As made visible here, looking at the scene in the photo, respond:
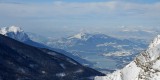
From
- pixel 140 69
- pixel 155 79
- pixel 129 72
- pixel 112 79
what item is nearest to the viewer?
pixel 155 79

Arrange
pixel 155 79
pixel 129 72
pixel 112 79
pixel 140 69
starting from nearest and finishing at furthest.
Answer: pixel 155 79
pixel 140 69
pixel 129 72
pixel 112 79

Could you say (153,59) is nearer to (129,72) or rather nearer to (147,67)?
(147,67)

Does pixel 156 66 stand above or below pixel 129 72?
below

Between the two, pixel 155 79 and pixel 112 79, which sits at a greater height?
pixel 112 79

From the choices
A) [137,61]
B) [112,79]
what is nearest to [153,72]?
[137,61]

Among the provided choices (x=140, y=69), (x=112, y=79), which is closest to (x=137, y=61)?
(x=140, y=69)

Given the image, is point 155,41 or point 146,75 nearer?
point 146,75

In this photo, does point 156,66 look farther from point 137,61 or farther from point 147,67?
point 137,61

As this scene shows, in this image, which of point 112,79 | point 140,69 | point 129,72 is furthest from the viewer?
point 112,79

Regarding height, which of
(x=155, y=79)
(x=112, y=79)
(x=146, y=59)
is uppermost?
(x=112, y=79)
